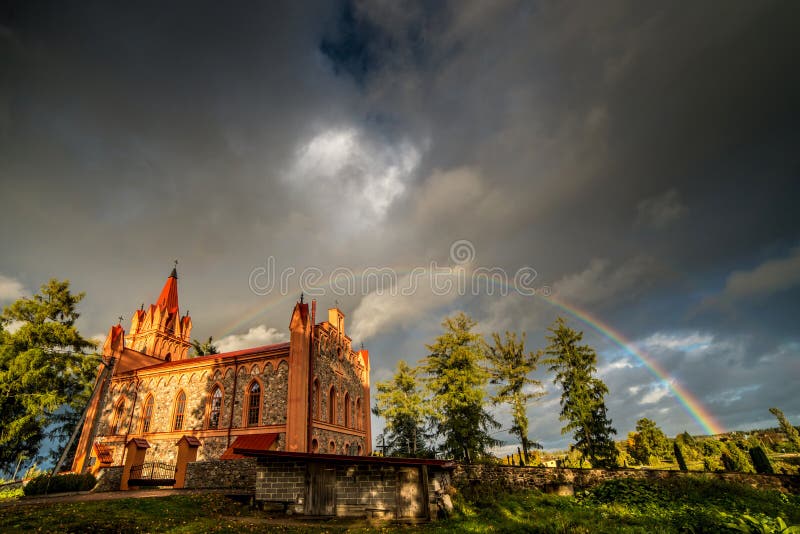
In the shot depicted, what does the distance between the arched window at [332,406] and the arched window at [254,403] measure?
4998mm

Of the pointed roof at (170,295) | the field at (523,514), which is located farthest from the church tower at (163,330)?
the field at (523,514)

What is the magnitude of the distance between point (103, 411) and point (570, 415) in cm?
3933

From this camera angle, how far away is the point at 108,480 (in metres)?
21.0

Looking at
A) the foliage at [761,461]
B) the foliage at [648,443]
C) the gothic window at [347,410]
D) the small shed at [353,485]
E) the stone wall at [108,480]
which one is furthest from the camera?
the foliage at [648,443]

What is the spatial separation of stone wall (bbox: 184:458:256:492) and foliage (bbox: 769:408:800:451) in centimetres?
6806

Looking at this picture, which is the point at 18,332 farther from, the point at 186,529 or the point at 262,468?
the point at 186,529

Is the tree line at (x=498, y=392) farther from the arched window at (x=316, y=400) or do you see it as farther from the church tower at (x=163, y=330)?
the church tower at (x=163, y=330)

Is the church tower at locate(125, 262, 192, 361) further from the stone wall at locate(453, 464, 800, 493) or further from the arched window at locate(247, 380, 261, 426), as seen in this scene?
the stone wall at locate(453, 464, 800, 493)

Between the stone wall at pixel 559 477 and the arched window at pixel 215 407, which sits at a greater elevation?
the arched window at pixel 215 407

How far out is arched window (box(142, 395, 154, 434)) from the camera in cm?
2973

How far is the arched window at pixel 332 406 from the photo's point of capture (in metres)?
27.5

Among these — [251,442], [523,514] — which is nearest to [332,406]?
[251,442]

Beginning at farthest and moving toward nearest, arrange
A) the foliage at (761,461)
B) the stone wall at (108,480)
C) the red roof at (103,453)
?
the red roof at (103,453) → the foliage at (761,461) → the stone wall at (108,480)

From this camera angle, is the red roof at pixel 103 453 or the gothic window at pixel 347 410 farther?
the gothic window at pixel 347 410
